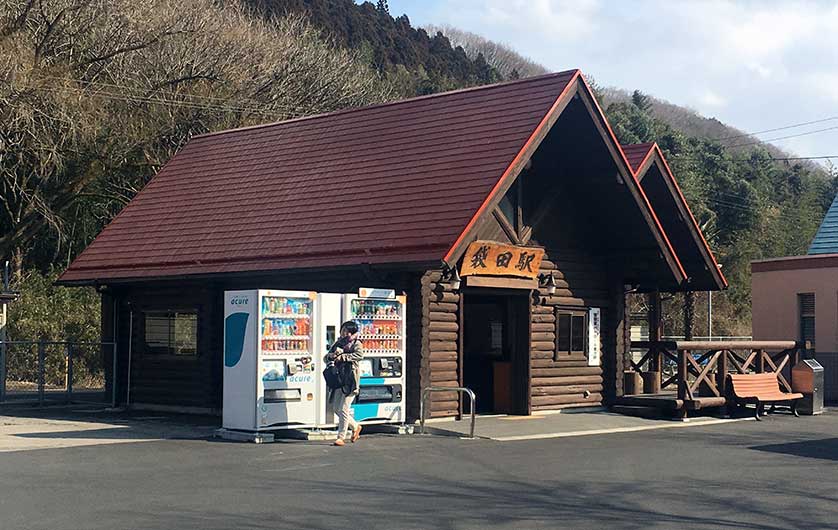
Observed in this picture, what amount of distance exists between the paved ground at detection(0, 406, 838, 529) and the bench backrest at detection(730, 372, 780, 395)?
15.4 feet

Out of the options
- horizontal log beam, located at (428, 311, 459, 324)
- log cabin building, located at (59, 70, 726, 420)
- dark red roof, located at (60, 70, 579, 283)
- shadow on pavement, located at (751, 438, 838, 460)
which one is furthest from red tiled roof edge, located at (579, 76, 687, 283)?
shadow on pavement, located at (751, 438, 838, 460)

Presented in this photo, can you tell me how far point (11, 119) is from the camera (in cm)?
2836

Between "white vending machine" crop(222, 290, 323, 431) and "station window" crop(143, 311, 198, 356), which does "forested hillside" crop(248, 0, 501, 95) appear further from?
"white vending machine" crop(222, 290, 323, 431)

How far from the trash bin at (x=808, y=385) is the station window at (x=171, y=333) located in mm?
Answer: 12143

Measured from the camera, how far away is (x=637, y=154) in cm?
2317

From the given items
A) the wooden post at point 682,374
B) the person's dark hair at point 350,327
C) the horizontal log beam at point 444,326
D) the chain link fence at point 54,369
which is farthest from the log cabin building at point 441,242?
the chain link fence at point 54,369

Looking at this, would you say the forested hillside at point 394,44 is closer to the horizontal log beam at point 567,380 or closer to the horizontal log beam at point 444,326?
the horizontal log beam at point 567,380

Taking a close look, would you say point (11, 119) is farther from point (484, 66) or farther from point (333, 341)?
point (484, 66)

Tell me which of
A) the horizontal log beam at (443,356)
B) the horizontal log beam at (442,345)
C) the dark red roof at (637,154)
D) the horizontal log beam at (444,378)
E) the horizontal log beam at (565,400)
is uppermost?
the dark red roof at (637,154)

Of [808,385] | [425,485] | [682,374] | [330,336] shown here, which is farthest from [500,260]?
[425,485]

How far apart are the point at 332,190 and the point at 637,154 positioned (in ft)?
21.2

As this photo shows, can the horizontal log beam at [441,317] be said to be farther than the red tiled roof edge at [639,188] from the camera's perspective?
No

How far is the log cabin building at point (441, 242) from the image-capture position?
62.3 ft

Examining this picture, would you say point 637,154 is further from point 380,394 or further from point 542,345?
point 380,394
